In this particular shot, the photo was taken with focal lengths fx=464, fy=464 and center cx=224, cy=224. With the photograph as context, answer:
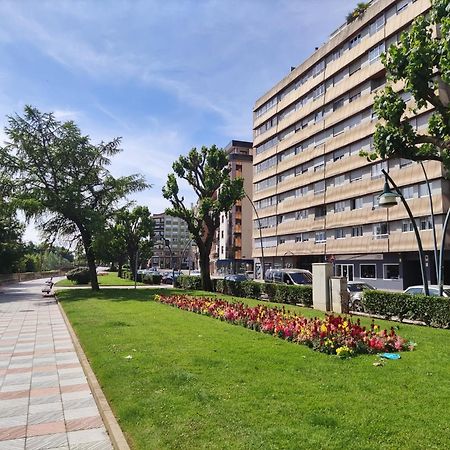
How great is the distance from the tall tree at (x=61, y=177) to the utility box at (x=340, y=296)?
16.5 m

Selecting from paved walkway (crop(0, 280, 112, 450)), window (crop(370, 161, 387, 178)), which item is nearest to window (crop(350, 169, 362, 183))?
window (crop(370, 161, 387, 178))

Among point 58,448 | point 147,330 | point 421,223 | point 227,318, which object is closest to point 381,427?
point 58,448

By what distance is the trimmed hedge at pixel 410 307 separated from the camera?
13.1m

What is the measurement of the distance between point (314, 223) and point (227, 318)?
126ft

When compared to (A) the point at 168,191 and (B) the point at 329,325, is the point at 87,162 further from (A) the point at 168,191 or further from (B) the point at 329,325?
(B) the point at 329,325

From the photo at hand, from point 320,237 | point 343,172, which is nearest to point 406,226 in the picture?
point 343,172

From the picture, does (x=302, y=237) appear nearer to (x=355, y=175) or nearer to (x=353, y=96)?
(x=355, y=175)

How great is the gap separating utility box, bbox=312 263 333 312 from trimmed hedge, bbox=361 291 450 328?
1.62m

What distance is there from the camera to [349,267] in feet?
147

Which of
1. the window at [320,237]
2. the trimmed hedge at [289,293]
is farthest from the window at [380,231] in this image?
the trimmed hedge at [289,293]

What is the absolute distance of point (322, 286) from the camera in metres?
18.2

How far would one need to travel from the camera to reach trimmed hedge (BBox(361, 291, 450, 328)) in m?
13.1

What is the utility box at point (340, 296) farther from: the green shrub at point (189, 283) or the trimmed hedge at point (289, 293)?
the green shrub at point (189, 283)

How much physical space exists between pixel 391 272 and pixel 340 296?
79.7 ft
